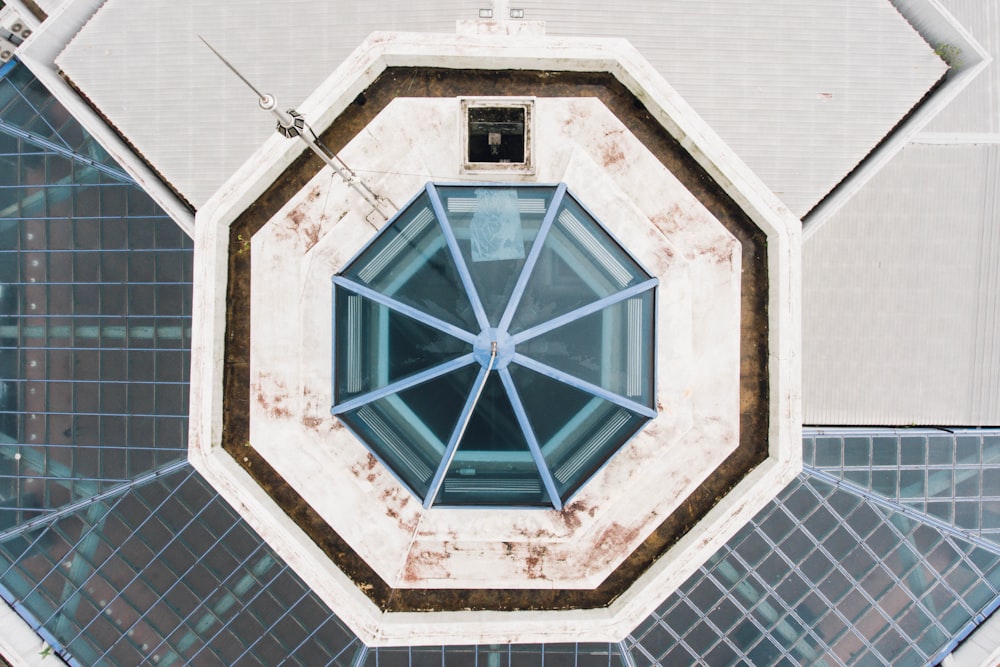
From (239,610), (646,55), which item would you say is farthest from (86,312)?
(646,55)

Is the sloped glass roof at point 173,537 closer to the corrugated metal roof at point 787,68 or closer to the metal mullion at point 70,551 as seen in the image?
the metal mullion at point 70,551

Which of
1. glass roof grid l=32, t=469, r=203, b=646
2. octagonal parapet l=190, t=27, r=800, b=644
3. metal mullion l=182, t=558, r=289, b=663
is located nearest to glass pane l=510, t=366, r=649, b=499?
octagonal parapet l=190, t=27, r=800, b=644

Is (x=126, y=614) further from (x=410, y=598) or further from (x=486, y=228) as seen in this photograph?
(x=486, y=228)

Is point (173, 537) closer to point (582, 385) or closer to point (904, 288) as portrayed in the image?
point (582, 385)

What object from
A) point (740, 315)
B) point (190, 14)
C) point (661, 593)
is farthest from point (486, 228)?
point (190, 14)

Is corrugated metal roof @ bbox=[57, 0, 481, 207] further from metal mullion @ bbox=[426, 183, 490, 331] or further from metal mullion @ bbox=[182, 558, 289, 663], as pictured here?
metal mullion @ bbox=[182, 558, 289, 663]

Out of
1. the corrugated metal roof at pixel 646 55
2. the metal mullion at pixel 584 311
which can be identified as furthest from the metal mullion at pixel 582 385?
the corrugated metal roof at pixel 646 55
